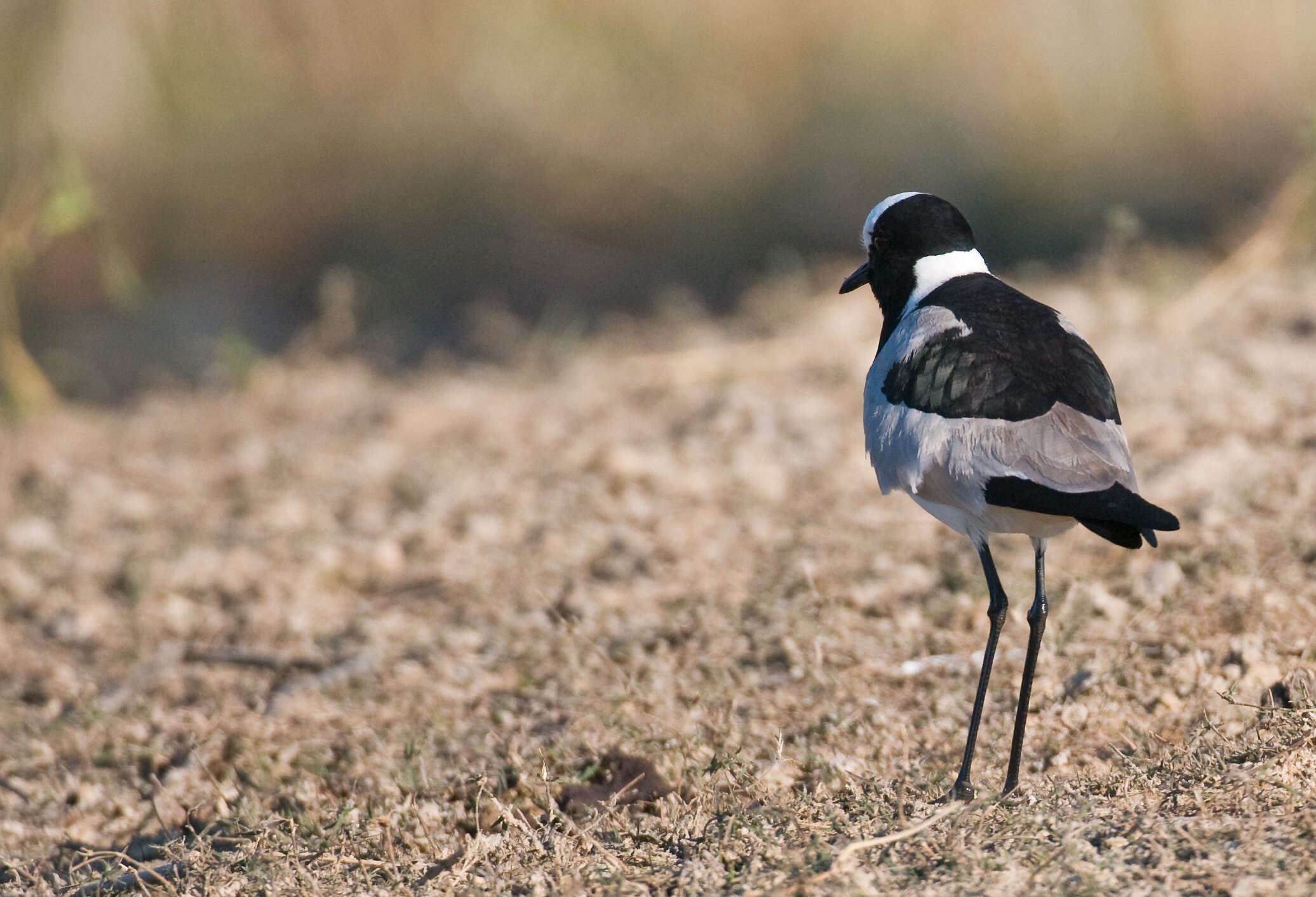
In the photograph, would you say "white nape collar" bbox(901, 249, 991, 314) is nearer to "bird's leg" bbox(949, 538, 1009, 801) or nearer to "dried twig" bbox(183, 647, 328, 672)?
"bird's leg" bbox(949, 538, 1009, 801)

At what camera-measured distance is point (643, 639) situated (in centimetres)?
371

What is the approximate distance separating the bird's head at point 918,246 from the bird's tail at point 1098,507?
73 centimetres

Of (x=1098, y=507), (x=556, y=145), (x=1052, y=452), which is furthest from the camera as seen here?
(x=556, y=145)

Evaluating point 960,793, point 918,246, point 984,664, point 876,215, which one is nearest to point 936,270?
point 918,246

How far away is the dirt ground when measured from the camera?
2.65m

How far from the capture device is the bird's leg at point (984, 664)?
107 inches

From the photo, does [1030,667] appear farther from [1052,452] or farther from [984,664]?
[1052,452]

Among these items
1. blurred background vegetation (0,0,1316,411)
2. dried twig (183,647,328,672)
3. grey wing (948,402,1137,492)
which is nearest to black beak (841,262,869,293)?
grey wing (948,402,1137,492)

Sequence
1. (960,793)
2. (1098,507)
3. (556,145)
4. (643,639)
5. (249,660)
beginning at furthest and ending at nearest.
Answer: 1. (556,145)
2. (249,660)
3. (643,639)
4. (960,793)
5. (1098,507)

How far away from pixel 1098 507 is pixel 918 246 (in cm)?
94

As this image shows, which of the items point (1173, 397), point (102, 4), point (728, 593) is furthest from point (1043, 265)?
point (102, 4)

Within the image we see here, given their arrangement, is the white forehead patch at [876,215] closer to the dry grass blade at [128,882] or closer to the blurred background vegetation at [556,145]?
the dry grass blade at [128,882]

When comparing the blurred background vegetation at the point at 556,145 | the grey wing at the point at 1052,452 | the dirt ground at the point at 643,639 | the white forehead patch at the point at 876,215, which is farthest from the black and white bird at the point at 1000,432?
the blurred background vegetation at the point at 556,145

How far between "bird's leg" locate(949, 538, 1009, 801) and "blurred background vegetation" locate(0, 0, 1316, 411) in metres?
3.89
